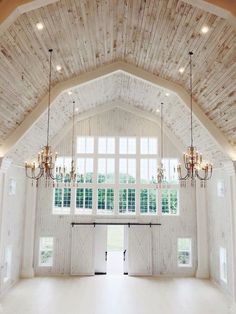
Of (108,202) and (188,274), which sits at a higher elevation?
(108,202)

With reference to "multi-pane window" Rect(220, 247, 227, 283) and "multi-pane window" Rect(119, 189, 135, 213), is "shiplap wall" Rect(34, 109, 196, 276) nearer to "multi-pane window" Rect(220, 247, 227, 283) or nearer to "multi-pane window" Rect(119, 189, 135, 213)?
"multi-pane window" Rect(119, 189, 135, 213)

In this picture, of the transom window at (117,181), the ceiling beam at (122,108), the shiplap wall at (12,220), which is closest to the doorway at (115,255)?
the transom window at (117,181)

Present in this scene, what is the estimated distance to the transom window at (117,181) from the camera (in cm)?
1133

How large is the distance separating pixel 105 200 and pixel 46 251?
9.67ft

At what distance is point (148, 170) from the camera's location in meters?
11.6

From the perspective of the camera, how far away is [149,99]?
9953 millimetres

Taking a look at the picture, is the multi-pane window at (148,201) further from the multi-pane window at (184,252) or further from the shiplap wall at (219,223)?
the shiplap wall at (219,223)

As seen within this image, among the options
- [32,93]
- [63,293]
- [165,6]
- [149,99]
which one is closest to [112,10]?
[165,6]

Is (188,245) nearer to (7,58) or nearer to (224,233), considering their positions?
(224,233)

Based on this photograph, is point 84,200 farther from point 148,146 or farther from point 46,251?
point 148,146

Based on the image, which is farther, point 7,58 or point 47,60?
point 47,60

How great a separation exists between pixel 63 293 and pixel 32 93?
6.02 metres

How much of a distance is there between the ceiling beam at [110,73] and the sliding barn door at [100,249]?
17.8 feet

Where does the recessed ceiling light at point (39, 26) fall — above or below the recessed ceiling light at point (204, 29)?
above
